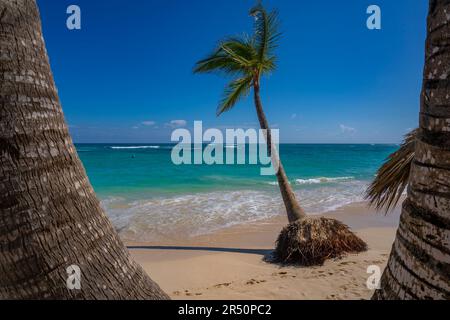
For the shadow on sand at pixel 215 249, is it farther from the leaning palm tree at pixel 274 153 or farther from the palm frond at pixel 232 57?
the palm frond at pixel 232 57

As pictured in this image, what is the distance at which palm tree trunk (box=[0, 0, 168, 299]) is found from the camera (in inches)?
47.9

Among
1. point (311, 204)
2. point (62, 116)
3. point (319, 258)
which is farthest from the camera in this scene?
point (311, 204)

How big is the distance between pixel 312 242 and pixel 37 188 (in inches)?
227

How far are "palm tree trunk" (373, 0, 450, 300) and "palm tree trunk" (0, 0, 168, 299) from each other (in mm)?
1331

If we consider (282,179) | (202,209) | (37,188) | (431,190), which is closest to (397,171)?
(431,190)

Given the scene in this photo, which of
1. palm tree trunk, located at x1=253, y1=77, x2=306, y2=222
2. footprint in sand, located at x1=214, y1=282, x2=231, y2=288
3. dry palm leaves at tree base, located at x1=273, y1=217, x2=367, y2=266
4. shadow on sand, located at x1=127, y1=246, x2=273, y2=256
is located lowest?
shadow on sand, located at x1=127, y1=246, x2=273, y2=256

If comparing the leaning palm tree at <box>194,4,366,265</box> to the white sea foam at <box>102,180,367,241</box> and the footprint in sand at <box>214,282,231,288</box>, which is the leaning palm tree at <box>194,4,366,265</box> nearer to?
the footprint in sand at <box>214,282,231,288</box>

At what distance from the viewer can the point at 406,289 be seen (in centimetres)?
103

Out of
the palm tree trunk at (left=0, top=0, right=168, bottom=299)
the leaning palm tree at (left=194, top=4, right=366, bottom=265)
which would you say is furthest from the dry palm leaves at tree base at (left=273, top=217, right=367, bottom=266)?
the palm tree trunk at (left=0, top=0, right=168, bottom=299)

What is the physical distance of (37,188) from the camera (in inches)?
49.9

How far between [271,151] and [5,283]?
22.5 ft

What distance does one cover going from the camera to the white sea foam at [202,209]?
32.9 feet
